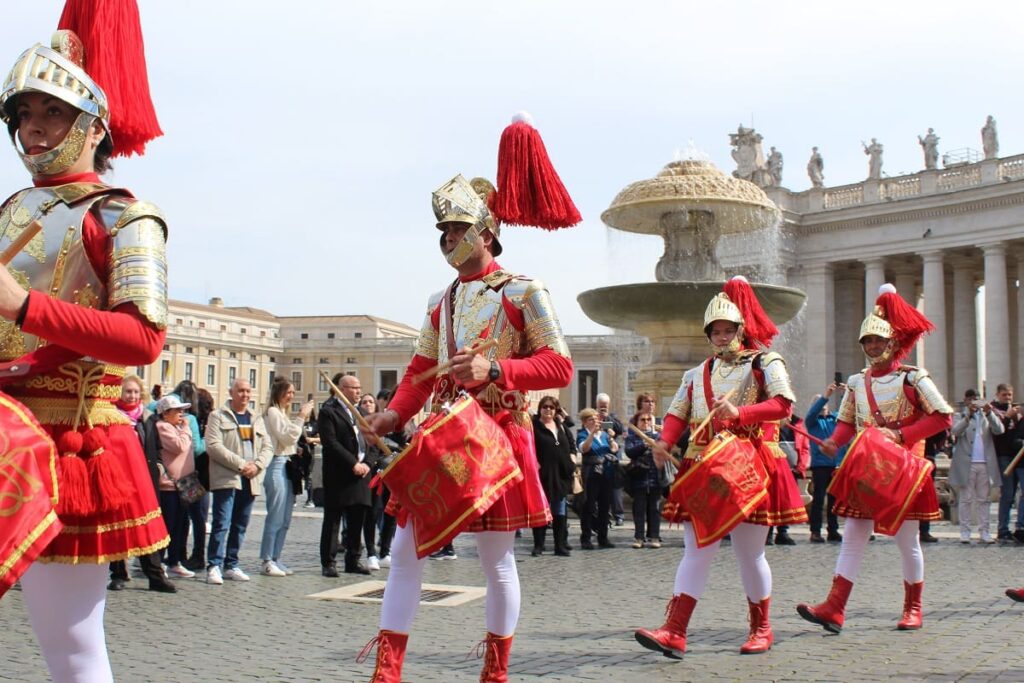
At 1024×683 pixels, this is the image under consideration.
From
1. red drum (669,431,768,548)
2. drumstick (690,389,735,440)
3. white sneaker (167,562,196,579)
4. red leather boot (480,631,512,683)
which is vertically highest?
drumstick (690,389,735,440)

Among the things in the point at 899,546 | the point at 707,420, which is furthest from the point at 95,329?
the point at 899,546

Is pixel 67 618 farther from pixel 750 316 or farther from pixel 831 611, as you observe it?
pixel 831 611

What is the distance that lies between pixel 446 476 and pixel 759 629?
9.51 feet

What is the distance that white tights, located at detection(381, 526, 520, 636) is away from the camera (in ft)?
15.1

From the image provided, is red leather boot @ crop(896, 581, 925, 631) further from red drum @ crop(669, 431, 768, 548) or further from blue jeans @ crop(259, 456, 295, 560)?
blue jeans @ crop(259, 456, 295, 560)

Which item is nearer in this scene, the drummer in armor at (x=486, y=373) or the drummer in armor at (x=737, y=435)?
the drummer in armor at (x=486, y=373)

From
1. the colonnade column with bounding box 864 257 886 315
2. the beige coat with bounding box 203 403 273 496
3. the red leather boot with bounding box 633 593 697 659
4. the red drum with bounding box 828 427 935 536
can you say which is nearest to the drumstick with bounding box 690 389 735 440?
the red leather boot with bounding box 633 593 697 659

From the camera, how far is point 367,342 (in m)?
124

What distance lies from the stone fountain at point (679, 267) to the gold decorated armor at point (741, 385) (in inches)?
454

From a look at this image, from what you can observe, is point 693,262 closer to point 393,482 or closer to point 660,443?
point 660,443

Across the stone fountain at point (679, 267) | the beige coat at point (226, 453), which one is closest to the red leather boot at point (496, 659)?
the beige coat at point (226, 453)

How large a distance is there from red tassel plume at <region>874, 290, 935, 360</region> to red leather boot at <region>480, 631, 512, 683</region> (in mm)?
4270

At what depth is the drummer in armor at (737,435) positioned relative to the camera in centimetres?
634

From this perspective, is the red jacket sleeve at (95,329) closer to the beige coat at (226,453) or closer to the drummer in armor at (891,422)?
the drummer in armor at (891,422)
